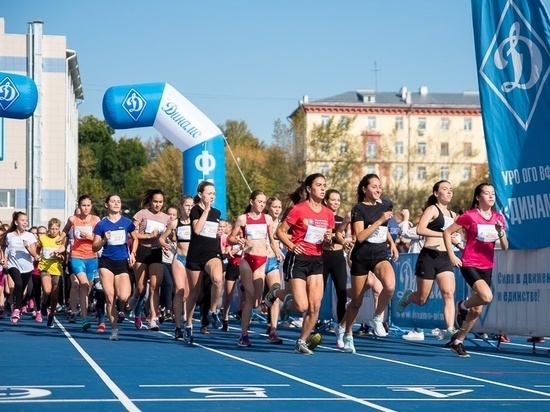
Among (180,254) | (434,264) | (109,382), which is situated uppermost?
(180,254)

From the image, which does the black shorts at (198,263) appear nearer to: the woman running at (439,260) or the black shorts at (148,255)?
the woman running at (439,260)

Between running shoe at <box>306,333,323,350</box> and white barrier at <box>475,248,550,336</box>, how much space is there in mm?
2822

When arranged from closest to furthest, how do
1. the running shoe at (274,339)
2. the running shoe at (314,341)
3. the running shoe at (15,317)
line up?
the running shoe at (314,341), the running shoe at (274,339), the running shoe at (15,317)

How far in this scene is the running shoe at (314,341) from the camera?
1421 centimetres

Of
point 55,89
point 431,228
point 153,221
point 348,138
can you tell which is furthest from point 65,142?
point 431,228

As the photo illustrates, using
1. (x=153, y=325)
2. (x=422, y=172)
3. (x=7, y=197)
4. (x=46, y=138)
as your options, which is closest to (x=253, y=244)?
(x=153, y=325)

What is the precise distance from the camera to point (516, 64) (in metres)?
15.3

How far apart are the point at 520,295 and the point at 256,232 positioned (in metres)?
3.55

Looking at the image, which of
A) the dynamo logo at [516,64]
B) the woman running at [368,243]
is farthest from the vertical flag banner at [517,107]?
the woman running at [368,243]

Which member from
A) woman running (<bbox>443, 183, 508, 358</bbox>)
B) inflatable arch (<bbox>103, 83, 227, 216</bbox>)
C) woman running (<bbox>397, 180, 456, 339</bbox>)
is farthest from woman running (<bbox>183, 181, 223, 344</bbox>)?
inflatable arch (<bbox>103, 83, 227, 216</bbox>)

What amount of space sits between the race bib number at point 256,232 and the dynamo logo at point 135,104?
8.00 metres

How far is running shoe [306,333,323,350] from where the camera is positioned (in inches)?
559

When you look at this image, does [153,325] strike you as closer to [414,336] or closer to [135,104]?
[414,336]

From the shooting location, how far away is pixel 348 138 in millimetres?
92812
